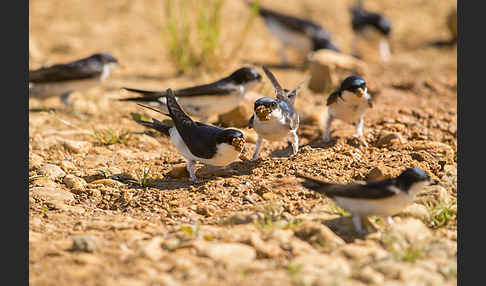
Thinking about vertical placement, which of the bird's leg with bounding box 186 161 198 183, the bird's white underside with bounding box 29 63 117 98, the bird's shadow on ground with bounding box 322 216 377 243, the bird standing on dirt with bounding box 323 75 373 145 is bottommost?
the bird's shadow on ground with bounding box 322 216 377 243

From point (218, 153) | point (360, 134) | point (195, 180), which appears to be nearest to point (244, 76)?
point (360, 134)

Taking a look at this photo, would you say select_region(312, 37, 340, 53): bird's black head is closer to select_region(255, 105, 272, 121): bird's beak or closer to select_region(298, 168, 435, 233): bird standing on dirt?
select_region(255, 105, 272, 121): bird's beak

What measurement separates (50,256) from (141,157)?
8.12ft

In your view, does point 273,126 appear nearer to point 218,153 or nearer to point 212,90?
point 218,153

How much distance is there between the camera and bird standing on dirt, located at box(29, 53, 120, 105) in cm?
775

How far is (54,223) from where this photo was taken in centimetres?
432

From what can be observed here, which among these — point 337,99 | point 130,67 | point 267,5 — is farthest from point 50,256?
point 267,5

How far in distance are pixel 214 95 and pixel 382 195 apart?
325 cm

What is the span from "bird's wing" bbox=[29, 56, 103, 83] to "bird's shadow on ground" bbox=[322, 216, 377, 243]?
192 inches

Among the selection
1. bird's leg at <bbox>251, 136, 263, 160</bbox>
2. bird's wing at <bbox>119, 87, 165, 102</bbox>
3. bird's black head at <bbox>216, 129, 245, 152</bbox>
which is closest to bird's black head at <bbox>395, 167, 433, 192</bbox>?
bird's black head at <bbox>216, 129, 245, 152</bbox>

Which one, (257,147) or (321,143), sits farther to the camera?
(321,143)

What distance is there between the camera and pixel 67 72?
7.77m

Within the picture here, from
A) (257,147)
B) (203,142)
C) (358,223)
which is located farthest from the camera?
(257,147)

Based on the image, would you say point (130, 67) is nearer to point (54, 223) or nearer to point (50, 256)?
point (54, 223)
